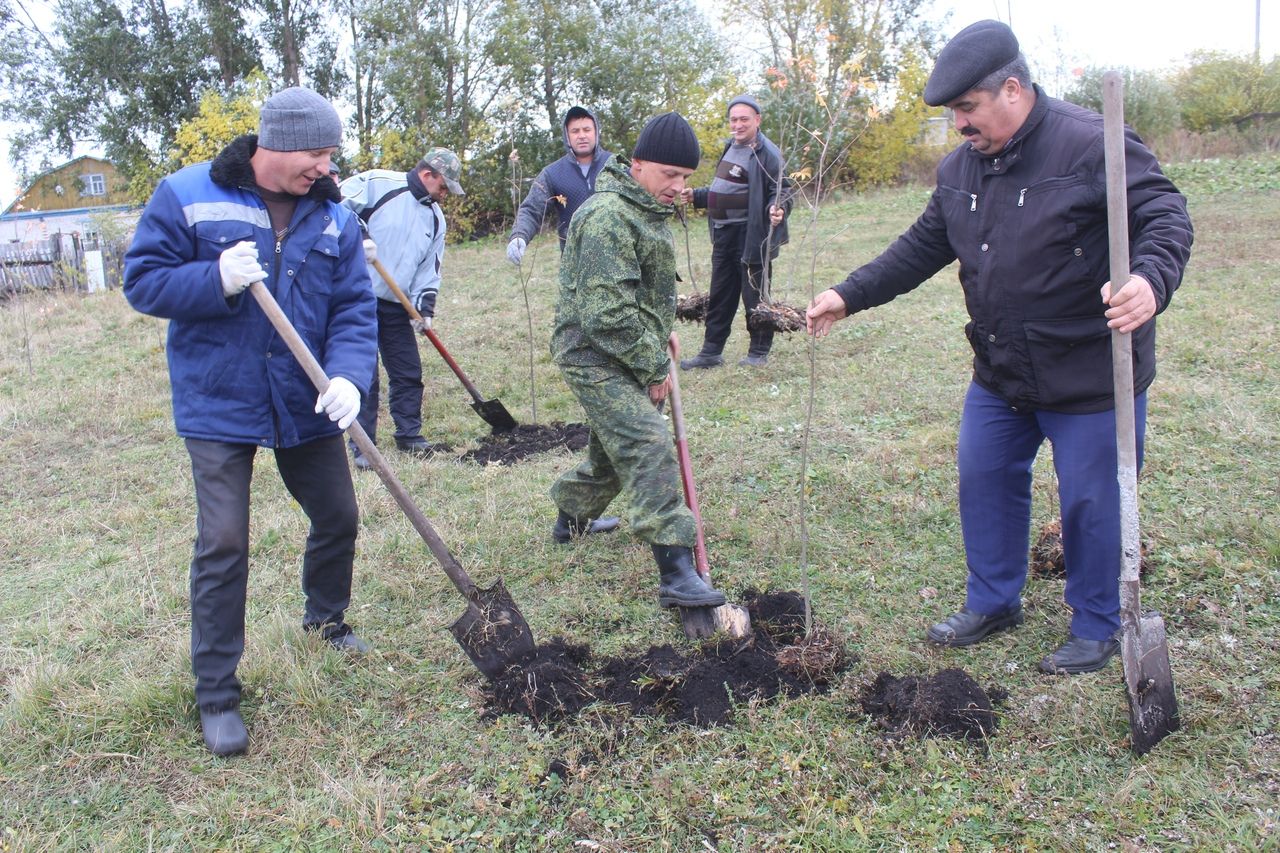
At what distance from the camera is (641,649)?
353cm

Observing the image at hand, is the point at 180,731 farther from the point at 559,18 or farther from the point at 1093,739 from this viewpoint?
the point at 559,18

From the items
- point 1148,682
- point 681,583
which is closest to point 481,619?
point 681,583

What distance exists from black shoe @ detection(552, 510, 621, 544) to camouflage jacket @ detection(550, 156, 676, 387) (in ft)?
3.47

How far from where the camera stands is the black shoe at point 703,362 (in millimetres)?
7758

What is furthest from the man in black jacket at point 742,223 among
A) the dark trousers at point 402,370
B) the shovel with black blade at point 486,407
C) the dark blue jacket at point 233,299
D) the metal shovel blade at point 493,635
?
the metal shovel blade at point 493,635

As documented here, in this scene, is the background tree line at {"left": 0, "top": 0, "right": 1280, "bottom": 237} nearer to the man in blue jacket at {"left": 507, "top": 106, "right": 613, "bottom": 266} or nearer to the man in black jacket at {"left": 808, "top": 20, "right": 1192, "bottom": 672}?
the man in blue jacket at {"left": 507, "top": 106, "right": 613, "bottom": 266}

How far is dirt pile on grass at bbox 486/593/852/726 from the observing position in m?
3.12

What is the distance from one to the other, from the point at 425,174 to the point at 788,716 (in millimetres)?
4343

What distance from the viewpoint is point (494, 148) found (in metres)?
21.3

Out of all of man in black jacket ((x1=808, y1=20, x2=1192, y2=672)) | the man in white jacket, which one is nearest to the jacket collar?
man in black jacket ((x1=808, y1=20, x2=1192, y2=672))

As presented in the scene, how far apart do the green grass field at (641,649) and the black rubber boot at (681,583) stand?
17 centimetres

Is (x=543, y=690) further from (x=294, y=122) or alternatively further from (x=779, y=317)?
(x=779, y=317)

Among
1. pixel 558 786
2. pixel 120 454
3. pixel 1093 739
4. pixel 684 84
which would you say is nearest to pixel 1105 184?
pixel 1093 739

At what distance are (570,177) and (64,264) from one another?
12.5m
